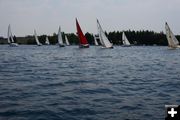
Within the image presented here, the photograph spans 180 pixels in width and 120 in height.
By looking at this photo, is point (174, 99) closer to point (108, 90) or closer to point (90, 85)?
point (108, 90)

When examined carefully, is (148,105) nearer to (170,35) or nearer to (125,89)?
(125,89)

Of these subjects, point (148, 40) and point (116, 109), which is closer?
point (116, 109)

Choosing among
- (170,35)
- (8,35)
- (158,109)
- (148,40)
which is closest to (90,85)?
(158,109)

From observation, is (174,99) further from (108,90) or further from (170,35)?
(170,35)

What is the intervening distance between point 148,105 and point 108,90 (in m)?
3.88

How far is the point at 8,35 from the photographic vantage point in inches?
5591

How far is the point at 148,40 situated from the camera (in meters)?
200

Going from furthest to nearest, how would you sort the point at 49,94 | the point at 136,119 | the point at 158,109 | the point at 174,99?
the point at 49,94 < the point at 174,99 < the point at 158,109 < the point at 136,119

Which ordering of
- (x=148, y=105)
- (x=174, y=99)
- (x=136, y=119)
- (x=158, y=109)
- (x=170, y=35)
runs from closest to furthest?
1. (x=136, y=119)
2. (x=158, y=109)
3. (x=148, y=105)
4. (x=174, y=99)
5. (x=170, y=35)

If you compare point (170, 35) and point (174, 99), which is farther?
point (170, 35)

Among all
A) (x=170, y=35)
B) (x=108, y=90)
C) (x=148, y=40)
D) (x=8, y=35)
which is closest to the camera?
(x=108, y=90)

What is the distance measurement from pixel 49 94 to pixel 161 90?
18.1 feet

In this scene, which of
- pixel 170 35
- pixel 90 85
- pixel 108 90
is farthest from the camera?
pixel 170 35

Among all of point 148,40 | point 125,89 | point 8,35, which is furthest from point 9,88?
point 148,40
